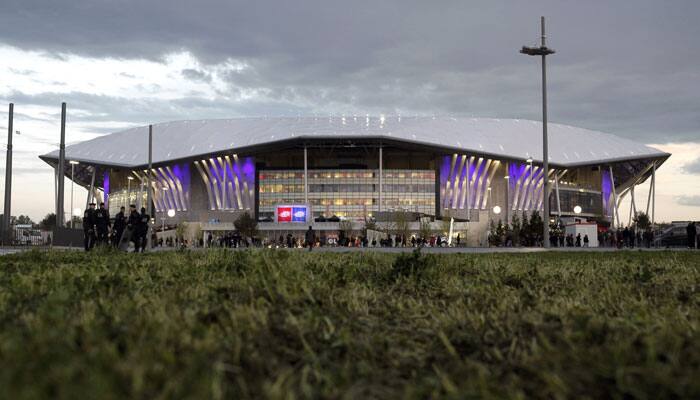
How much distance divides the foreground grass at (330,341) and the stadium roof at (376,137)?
290 ft

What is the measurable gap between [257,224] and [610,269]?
274 feet

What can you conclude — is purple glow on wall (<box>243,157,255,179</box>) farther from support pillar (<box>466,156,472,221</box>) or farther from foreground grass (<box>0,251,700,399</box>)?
foreground grass (<box>0,251,700,399</box>)

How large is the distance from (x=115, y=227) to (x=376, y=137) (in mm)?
68332

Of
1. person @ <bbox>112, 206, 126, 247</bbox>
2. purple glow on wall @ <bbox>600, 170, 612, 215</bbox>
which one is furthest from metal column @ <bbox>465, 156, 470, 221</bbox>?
person @ <bbox>112, 206, 126, 247</bbox>

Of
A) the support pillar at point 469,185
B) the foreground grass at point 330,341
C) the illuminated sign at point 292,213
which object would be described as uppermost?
the support pillar at point 469,185

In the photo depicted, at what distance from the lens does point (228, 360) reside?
309 centimetres

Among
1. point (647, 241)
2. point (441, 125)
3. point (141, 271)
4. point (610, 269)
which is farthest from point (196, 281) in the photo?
point (441, 125)

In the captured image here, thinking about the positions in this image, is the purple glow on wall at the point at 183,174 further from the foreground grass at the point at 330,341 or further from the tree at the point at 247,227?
the foreground grass at the point at 330,341

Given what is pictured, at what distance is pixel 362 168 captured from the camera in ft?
356

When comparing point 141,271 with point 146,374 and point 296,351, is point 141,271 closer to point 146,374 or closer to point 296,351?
point 296,351

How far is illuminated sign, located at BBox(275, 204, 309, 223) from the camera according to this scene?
8675 cm

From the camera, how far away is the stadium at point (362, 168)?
330 ft

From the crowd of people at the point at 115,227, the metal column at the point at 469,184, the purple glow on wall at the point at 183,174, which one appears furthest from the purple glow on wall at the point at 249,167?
the crowd of people at the point at 115,227

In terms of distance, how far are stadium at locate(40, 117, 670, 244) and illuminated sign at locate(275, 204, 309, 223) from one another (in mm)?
10544
